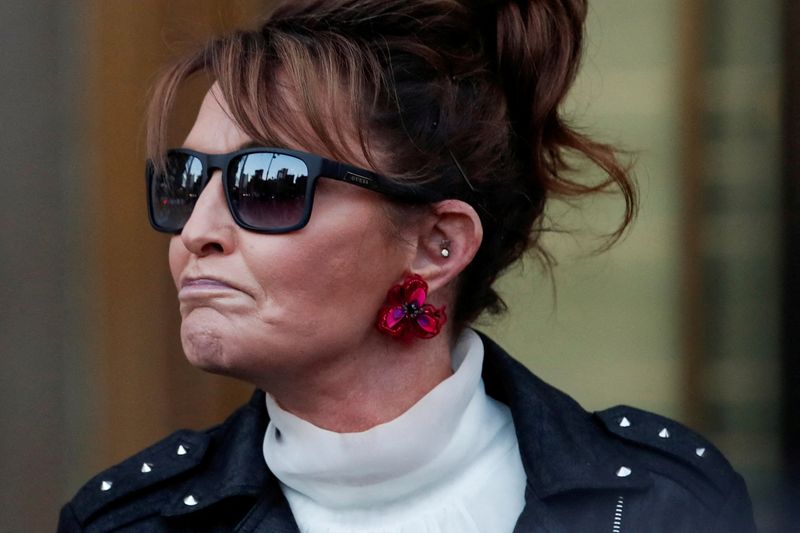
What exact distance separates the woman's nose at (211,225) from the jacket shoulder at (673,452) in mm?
853

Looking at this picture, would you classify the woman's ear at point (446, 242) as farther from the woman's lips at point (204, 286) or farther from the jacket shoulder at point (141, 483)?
the jacket shoulder at point (141, 483)

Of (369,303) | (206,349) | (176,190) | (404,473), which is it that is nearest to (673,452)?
(404,473)

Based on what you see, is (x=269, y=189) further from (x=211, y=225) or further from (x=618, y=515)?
(x=618, y=515)

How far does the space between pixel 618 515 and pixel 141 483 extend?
0.89 m

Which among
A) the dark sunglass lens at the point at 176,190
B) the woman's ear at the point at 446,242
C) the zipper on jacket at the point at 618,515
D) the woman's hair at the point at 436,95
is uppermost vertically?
the woman's hair at the point at 436,95

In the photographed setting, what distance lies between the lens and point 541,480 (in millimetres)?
2643

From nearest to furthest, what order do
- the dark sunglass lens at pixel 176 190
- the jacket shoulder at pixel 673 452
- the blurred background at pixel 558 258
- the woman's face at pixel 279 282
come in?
the woman's face at pixel 279 282 < the dark sunglass lens at pixel 176 190 < the jacket shoulder at pixel 673 452 < the blurred background at pixel 558 258

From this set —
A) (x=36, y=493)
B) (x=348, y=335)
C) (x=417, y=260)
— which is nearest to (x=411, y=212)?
(x=417, y=260)

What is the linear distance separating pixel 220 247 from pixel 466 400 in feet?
1.79

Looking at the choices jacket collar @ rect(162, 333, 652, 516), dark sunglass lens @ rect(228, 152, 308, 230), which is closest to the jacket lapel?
jacket collar @ rect(162, 333, 652, 516)

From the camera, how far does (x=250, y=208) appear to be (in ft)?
8.37

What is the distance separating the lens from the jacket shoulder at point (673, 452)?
2.77 m

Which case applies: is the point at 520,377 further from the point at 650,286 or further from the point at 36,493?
the point at 36,493

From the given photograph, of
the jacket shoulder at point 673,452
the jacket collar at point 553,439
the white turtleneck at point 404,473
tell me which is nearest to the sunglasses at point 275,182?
the white turtleneck at point 404,473
